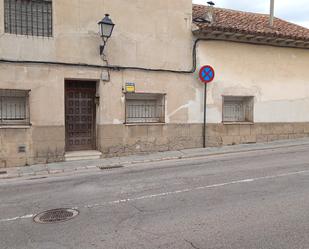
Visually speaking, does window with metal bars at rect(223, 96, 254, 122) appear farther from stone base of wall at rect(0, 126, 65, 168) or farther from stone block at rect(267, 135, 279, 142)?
stone base of wall at rect(0, 126, 65, 168)

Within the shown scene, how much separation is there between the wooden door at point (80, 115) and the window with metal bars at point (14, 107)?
126cm

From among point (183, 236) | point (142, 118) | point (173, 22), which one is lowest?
point (183, 236)

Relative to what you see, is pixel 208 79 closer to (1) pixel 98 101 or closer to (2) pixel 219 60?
(2) pixel 219 60

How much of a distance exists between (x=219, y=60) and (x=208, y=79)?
3.18ft

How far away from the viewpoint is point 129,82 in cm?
1229

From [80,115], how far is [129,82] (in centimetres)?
191

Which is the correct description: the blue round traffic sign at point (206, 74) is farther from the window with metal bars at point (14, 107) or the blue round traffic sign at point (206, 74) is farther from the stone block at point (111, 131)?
the window with metal bars at point (14, 107)

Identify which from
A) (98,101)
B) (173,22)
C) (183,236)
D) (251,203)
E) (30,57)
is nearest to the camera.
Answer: (183,236)

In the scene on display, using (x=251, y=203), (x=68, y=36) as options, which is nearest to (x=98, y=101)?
(x=68, y=36)

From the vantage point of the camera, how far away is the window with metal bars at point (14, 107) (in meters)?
11.0

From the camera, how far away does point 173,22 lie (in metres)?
13.0

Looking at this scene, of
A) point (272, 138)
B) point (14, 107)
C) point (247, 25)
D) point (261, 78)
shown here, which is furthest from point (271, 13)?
point (14, 107)

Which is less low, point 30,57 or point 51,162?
point 30,57

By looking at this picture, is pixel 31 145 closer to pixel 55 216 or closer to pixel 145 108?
pixel 145 108
